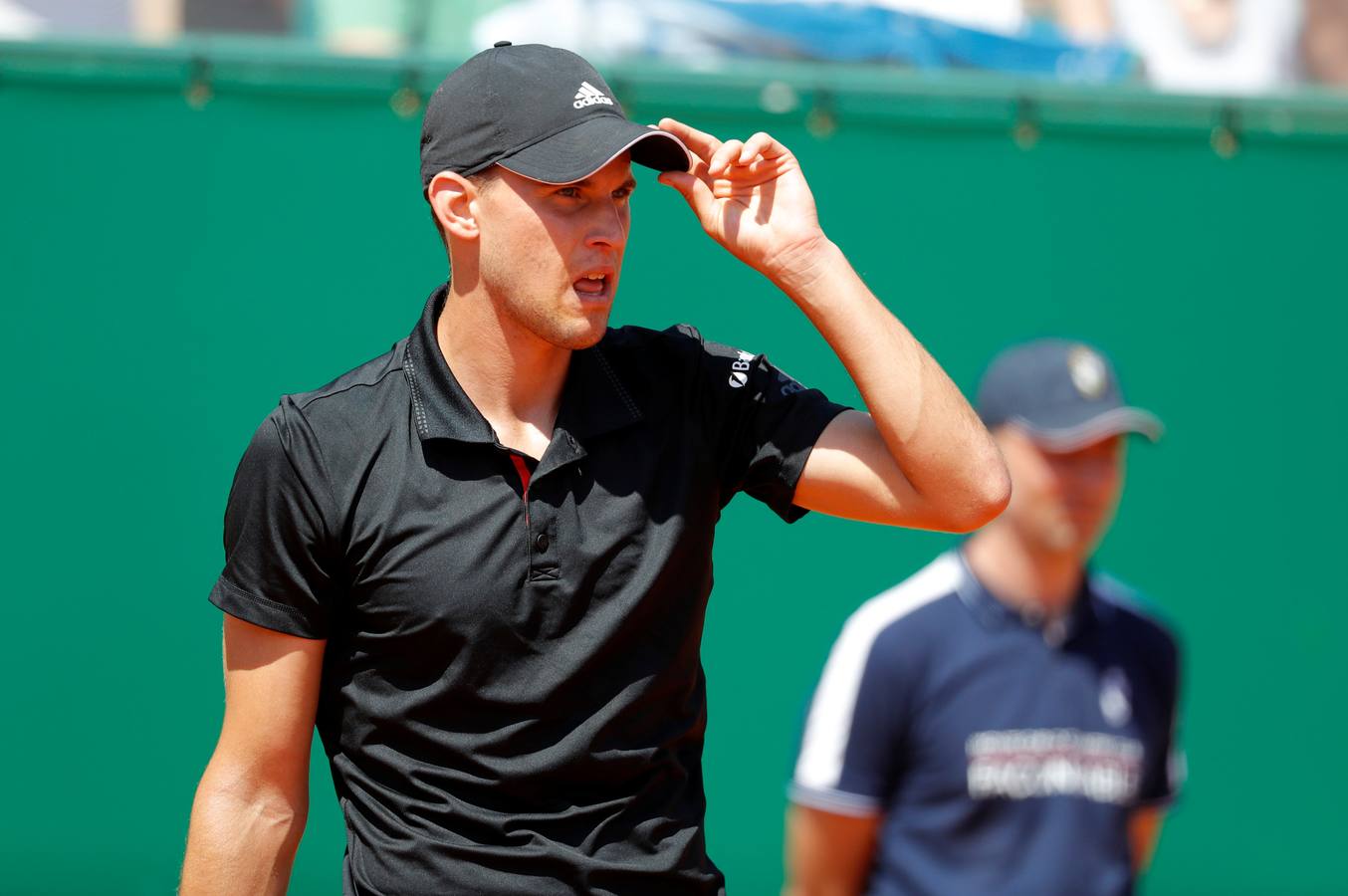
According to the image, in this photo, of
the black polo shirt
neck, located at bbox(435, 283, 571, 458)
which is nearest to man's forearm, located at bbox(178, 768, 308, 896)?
the black polo shirt

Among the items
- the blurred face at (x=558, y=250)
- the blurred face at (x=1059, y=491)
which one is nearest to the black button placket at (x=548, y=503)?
the blurred face at (x=558, y=250)

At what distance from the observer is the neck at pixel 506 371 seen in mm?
2494

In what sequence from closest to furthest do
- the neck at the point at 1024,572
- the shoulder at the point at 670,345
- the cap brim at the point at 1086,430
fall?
the shoulder at the point at 670,345
the neck at the point at 1024,572
the cap brim at the point at 1086,430

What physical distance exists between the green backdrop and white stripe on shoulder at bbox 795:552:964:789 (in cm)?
214

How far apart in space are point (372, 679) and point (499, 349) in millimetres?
561

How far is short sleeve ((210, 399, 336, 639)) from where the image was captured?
7.52 feet

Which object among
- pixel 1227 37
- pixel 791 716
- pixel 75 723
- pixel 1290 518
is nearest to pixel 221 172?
pixel 75 723

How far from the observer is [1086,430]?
9.61 feet

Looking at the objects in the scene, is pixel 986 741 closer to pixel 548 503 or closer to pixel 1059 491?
pixel 1059 491

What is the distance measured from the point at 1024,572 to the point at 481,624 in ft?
3.54

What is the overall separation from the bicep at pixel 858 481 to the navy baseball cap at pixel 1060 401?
58cm

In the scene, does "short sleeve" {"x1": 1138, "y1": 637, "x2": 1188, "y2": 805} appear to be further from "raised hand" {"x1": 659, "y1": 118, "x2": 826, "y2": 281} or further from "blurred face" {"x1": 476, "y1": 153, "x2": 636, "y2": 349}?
"blurred face" {"x1": 476, "y1": 153, "x2": 636, "y2": 349}

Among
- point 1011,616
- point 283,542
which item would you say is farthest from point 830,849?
point 283,542

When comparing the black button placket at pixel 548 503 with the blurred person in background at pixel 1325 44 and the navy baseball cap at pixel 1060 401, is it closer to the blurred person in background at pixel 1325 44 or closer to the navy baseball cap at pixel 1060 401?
the navy baseball cap at pixel 1060 401
